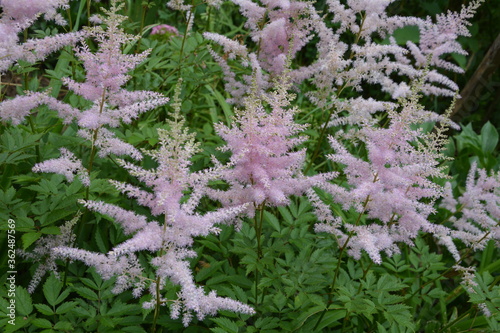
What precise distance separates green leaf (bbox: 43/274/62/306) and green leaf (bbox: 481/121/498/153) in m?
5.01

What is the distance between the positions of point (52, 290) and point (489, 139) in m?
5.22

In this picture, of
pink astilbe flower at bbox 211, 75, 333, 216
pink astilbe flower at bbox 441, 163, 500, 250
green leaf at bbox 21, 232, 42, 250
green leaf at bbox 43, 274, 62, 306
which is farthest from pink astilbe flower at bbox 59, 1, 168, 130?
pink astilbe flower at bbox 441, 163, 500, 250

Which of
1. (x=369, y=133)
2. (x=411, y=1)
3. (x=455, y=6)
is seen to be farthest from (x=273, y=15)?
(x=411, y=1)

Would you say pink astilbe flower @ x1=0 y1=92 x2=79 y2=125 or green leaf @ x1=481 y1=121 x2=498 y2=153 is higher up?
pink astilbe flower @ x1=0 y1=92 x2=79 y2=125

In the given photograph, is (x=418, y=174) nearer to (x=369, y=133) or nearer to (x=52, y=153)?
(x=369, y=133)

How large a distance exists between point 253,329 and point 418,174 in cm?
111

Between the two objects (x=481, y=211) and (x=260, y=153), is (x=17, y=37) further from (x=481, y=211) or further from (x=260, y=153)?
(x=481, y=211)

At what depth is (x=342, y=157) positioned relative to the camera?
8.02 ft

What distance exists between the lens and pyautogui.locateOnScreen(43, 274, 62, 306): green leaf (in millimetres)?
2177

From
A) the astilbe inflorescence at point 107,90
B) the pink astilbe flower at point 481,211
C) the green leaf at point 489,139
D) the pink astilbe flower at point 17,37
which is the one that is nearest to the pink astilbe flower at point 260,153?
the astilbe inflorescence at point 107,90

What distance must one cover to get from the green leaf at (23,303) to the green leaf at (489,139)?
16.8 feet

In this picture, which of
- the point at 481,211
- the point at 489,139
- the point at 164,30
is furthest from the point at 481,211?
the point at 164,30

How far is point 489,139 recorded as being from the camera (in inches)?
229

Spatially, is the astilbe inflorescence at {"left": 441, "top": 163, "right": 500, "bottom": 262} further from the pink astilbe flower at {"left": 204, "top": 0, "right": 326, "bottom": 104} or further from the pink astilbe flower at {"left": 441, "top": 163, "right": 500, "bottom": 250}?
the pink astilbe flower at {"left": 204, "top": 0, "right": 326, "bottom": 104}
